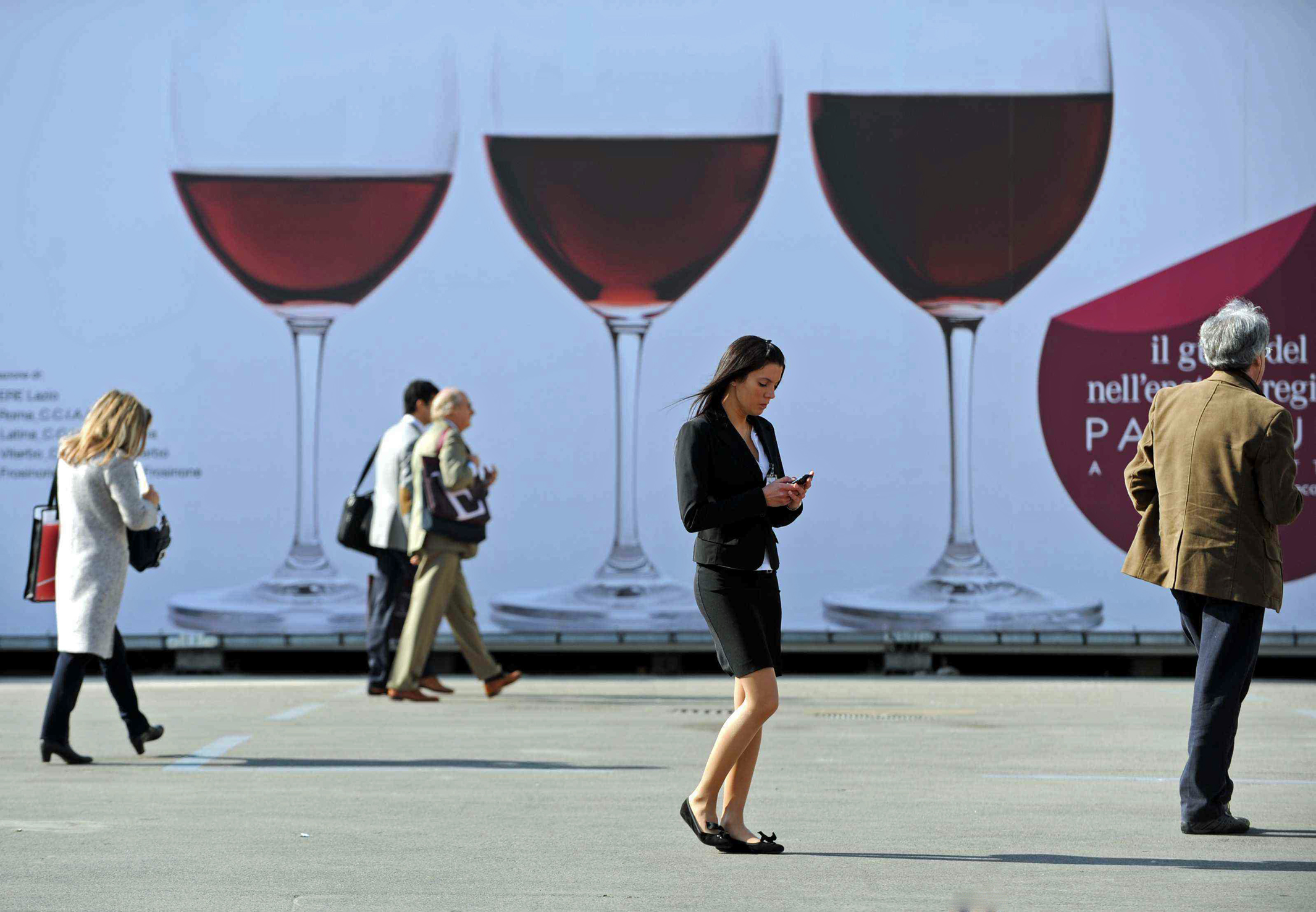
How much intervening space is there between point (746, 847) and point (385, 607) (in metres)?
4.52

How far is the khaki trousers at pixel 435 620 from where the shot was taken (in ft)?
27.3

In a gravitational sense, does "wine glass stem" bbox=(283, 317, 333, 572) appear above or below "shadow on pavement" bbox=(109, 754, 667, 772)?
above

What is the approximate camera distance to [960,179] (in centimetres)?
961

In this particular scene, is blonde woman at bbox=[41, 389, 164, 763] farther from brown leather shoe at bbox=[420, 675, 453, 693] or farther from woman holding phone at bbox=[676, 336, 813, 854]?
brown leather shoe at bbox=[420, 675, 453, 693]

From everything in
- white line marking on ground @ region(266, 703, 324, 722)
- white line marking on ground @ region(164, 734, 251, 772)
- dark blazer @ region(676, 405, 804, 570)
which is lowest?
white line marking on ground @ region(266, 703, 324, 722)

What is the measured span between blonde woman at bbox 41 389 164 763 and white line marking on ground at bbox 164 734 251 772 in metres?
0.34

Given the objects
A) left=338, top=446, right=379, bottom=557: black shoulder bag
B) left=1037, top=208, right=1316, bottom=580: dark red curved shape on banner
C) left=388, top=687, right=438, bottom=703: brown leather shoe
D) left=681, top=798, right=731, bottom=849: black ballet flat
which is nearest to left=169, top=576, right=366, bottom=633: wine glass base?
left=338, top=446, right=379, bottom=557: black shoulder bag

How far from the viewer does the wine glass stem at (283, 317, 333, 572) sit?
9586 millimetres

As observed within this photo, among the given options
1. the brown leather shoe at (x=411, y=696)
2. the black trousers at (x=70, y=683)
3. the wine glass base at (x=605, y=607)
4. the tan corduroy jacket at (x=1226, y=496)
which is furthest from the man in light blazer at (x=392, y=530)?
the tan corduroy jacket at (x=1226, y=496)

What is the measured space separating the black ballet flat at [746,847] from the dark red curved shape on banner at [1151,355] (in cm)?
547

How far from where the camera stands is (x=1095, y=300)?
9547 mm

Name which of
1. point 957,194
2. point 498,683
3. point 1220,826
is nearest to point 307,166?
point 498,683

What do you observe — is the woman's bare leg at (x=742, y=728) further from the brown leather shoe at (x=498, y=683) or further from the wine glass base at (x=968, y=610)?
the wine glass base at (x=968, y=610)

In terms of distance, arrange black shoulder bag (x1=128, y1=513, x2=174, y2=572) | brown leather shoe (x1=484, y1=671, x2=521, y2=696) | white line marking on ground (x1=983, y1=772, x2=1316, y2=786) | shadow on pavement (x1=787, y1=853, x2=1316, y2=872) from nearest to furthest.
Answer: shadow on pavement (x1=787, y1=853, x2=1316, y2=872) < white line marking on ground (x1=983, y1=772, x2=1316, y2=786) < black shoulder bag (x1=128, y1=513, x2=174, y2=572) < brown leather shoe (x1=484, y1=671, x2=521, y2=696)
